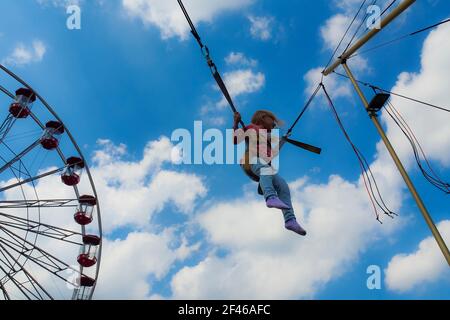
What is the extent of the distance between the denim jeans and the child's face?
0.79m

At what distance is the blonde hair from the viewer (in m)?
6.49

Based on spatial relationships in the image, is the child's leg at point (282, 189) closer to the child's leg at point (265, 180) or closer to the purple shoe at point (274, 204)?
the child's leg at point (265, 180)

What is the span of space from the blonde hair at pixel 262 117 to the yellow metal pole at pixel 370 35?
2.91m

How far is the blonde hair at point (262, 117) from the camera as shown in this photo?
6.49m

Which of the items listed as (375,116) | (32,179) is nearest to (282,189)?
(375,116)

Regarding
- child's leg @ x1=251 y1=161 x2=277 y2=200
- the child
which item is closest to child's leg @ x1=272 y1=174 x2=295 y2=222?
the child

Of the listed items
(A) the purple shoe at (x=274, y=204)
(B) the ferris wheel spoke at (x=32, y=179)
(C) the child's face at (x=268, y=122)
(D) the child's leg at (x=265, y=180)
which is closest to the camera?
(A) the purple shoe at (x=274, y=204)

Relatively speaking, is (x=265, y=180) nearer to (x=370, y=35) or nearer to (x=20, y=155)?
(x=370, y=35)

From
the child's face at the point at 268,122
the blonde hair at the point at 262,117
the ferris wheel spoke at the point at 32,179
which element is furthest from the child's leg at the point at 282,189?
the ferris wheel spoke at the point at 32,179

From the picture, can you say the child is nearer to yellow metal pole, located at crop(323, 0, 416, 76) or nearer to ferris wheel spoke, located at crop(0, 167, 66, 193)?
yellow metal pole, located at crop(323, 0, 416, 76)

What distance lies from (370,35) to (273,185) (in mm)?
3963
